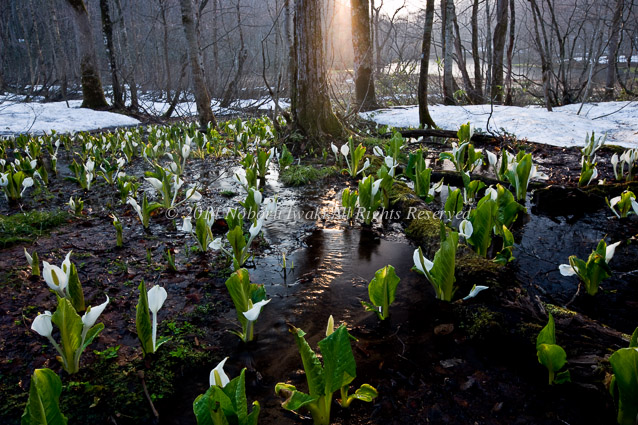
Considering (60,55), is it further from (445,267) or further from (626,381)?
(626,381)

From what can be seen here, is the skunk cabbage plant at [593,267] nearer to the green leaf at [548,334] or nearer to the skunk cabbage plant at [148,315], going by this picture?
the green leaf at [548,334]

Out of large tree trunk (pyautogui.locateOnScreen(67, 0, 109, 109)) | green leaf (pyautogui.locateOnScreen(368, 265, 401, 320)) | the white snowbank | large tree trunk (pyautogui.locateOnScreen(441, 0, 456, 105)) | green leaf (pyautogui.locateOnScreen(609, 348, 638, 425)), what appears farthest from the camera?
large tree trunk (pyautogui.locateOnScreen(67, 0, 109, 109))

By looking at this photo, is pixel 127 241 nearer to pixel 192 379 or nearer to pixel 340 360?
pixel 192 379

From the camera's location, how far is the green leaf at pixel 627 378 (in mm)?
1108

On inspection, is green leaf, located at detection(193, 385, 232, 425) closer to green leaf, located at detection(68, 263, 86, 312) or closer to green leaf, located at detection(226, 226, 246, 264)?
green leaf, located at detection(68, 263, 86, 312)

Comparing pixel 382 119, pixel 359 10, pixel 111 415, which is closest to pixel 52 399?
pixel 111 415

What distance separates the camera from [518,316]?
1.74 meters

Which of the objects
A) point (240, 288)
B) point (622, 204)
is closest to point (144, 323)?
point (240, 288)

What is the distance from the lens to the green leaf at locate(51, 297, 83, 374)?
1.40 metres

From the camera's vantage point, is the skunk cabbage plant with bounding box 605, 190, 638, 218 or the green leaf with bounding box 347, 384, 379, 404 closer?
the green leaf with bounding box 347, 384, 379, 404

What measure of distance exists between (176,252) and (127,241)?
1.42ft

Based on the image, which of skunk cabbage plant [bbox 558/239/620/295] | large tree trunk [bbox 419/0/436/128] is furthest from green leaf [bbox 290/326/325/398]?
large tree trunk [bbox 419/0/436/128]

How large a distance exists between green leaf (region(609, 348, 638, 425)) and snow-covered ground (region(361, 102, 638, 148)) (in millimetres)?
5905

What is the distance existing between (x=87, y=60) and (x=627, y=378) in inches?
618
